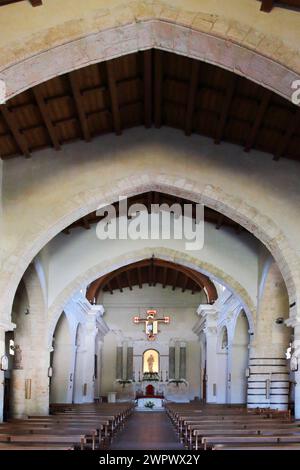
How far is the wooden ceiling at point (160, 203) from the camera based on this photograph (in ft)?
62.9

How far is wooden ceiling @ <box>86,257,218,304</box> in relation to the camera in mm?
30344

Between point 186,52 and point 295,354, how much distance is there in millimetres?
7734

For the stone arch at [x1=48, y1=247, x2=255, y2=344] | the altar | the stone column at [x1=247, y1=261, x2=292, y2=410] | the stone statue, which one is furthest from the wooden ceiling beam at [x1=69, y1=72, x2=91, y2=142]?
the stone statue

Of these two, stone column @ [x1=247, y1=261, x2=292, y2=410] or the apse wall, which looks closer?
stone column @ [x1=247, y1=261, x2=292, y2=410]

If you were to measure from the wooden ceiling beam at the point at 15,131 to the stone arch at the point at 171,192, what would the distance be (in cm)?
155

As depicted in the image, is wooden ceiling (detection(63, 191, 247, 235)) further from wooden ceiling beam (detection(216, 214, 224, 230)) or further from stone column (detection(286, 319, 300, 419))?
stone column (detection(286, 319, 300, 419))

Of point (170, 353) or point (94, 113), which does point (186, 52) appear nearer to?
point (94, 113)

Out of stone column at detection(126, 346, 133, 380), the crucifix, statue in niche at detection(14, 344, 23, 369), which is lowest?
stone column at detection(126, 346, 133, 380)

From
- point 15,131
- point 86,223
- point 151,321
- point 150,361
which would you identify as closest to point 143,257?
point 86,223

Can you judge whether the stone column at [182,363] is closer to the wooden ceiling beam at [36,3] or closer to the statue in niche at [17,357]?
the statue in niche at [17,357]

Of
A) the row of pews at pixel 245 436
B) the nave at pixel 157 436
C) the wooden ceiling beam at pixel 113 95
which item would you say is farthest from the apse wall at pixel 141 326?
the row of pews at pixel 245 436

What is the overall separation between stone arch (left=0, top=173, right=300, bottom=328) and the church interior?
35 millimetres

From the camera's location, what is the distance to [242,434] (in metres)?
10.0

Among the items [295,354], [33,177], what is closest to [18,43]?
[33,177]
